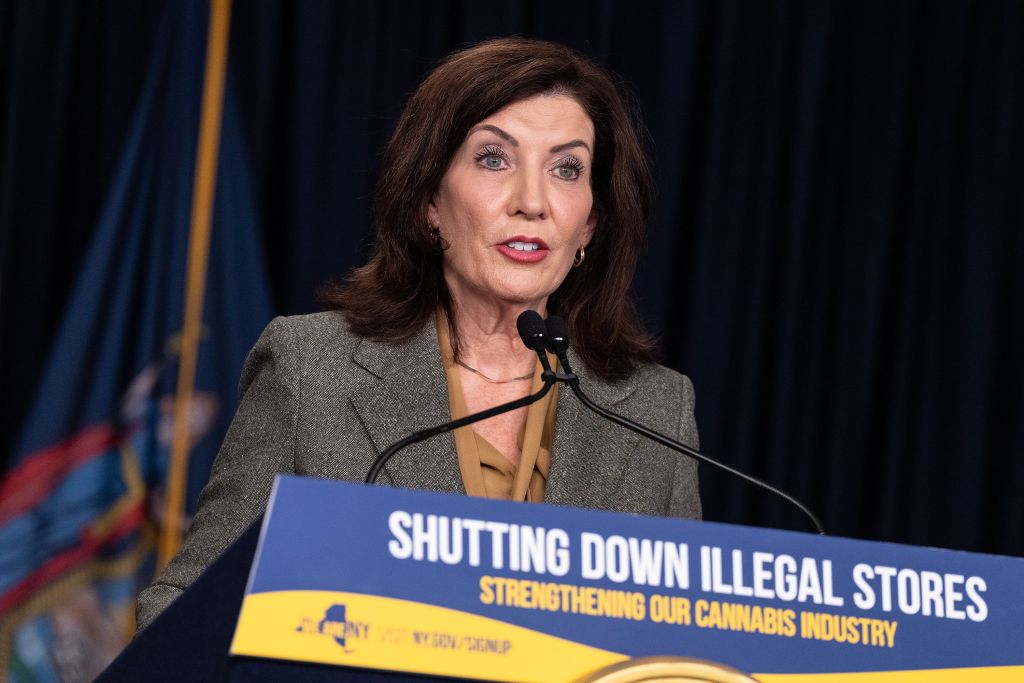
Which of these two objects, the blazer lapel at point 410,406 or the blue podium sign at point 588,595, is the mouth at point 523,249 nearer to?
the blazer lapel at point 410,406

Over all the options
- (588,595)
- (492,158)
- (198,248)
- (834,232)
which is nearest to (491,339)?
(492,158)

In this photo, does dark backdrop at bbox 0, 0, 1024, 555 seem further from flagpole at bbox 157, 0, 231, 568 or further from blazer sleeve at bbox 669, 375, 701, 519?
blazer sleeve at bbox 669, 375, 701, 519

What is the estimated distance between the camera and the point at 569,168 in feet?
6.57

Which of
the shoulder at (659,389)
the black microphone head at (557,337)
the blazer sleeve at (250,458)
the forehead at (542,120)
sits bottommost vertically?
the blazer sleeve at (250,458)

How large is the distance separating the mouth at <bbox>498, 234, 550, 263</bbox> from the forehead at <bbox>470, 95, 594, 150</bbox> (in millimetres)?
150

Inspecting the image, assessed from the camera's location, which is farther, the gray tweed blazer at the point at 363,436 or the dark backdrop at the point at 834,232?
the dark backdrop at the point at 834,232

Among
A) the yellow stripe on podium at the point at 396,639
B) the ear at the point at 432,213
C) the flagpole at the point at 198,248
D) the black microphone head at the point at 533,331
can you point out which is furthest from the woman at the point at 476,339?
the flagpole at the point at 198,248

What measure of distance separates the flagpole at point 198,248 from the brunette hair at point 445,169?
1016 mm

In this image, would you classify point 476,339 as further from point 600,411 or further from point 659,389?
point 600,411

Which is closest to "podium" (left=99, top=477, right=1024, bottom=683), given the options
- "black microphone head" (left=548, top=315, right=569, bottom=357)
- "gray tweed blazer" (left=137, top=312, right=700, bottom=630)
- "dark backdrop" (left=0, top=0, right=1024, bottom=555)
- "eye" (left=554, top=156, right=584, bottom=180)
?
"black microphone head" (left=548, top=315, right=569, bottom=357)

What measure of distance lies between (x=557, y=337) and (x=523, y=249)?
0.40 metres

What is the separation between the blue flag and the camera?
2.93 meters

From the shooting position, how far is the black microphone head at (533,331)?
5.11 feet

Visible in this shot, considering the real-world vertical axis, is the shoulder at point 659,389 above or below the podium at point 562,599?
above
